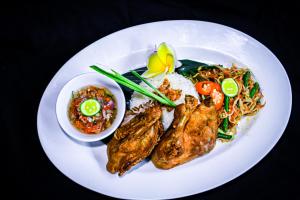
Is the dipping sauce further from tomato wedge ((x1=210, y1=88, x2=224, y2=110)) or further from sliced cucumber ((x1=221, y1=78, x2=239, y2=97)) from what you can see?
sliced cucumber ((x1=221, y1=78, x2=239, y2=97))

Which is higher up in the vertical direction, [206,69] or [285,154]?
[206,69]

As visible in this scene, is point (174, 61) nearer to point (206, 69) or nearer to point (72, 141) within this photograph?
point (206, 69)

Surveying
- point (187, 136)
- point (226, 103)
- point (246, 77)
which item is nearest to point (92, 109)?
point (187, 136)

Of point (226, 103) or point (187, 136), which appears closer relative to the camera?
point (187, 136)

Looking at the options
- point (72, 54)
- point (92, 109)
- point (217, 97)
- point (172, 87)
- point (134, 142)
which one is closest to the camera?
point (134, 142)

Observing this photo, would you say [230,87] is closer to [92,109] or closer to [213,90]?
[213,90]

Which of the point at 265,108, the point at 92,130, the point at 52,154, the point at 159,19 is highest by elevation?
the point at 159,19

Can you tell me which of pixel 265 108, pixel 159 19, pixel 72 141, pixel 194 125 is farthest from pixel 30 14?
pixel 265 108
